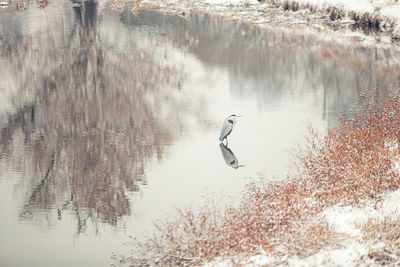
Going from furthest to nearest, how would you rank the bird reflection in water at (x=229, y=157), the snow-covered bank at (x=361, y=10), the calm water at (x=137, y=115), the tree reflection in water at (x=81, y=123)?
the snow-covered bank at (x=361, y=10)
the bird reflection in water at (x=229, y=157)
the tree reflection in water at (x=81, y=123)
the calm water at (x=137, y=115)

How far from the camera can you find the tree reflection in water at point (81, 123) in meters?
8.89

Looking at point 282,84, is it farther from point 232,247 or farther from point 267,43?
point 232,247

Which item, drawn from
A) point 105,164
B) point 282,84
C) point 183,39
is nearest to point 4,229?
point 105,164

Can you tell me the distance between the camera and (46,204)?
863 cm

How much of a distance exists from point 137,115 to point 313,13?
15657 mm

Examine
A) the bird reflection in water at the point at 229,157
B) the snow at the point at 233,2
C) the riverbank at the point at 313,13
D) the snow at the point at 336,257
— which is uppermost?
the snow at the point at 233,2

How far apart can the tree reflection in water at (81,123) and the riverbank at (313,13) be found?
8050 millimetres

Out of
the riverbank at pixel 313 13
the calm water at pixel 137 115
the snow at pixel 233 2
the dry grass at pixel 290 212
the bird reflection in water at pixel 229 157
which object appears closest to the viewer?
the dry grass at pixel 290 212

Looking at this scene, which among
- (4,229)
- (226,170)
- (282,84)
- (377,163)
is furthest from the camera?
(282,84)

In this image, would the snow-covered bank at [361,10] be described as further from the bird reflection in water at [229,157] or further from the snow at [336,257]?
the snow at [336,257]

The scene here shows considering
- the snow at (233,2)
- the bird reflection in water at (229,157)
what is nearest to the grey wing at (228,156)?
the bird reflection in water at (229,157)

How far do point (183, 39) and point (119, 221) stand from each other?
14.3 m

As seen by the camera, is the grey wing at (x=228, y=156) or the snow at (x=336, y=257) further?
the grey wing at (x=228, y=156)

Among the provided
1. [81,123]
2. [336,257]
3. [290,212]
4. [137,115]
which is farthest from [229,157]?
[336,257]
